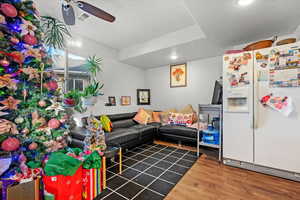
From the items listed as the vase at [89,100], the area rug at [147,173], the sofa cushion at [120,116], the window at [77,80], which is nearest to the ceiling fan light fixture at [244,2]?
the vase at [89,100]

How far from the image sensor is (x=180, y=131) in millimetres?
3141

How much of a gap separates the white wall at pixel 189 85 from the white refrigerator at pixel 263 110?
4.53 ft

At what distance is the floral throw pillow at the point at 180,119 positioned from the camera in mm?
3467

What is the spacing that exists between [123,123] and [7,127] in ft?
8.03

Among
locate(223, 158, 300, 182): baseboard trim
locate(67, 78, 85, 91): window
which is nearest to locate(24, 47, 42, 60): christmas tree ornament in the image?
locate(67, 78, 85, 91): window

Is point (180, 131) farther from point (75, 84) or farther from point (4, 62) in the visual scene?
point (4, 62)

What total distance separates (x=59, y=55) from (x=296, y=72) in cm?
401

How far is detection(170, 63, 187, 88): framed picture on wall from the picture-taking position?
4.04 meters

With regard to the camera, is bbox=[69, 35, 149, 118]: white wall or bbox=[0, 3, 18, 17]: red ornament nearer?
bbox=[0, 3, 18, 17]: red ornament

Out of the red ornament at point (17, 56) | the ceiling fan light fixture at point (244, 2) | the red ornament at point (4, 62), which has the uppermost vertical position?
the ceiling fan light fixture at point (244, 2)

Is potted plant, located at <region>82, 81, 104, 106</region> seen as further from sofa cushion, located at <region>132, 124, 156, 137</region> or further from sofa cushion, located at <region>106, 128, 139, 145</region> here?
sofa cushion, located at <region>132, 124, 156, 137</region>

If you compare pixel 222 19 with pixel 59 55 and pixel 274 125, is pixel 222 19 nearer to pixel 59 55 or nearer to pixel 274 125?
pixel 274 125

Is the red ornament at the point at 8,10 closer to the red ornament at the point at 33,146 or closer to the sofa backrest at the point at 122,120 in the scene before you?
the red ornament at the point at 33,146

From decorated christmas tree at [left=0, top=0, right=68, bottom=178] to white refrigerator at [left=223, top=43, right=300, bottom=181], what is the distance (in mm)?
2622
